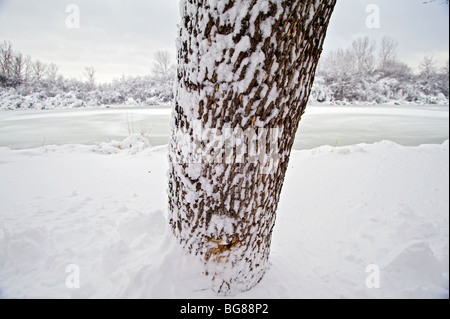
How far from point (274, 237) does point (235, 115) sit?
1.50 meters

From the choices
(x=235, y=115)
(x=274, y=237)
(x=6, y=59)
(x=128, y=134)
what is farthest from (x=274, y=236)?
(x=128, y=134)

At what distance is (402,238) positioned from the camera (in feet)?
6.31

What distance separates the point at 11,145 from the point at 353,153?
7.10 metres

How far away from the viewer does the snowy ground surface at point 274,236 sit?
4.68 feet

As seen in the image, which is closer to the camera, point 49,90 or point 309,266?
point 309,266

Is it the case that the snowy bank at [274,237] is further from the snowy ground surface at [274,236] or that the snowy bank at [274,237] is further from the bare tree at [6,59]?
the bare tree at [6,59]

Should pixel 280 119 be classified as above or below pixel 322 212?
above

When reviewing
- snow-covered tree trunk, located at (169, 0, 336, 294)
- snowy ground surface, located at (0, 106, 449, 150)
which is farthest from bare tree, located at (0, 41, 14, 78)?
snow-covered tree trunk, located at (169, 0, 336, 294)

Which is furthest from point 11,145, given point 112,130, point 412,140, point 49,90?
point 412,140

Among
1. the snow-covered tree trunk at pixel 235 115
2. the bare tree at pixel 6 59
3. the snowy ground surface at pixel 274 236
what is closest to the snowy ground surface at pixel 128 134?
the bare tree at pixel 6 59

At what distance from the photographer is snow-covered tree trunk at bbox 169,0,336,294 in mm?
892

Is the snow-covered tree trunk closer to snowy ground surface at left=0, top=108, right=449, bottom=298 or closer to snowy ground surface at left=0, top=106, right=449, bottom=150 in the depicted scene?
snowy ground surface at left=0, top=108, right=449, bottom=298

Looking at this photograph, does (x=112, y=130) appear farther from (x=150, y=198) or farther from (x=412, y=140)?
(x=412, y=140)

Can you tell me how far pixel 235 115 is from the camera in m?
1.01
